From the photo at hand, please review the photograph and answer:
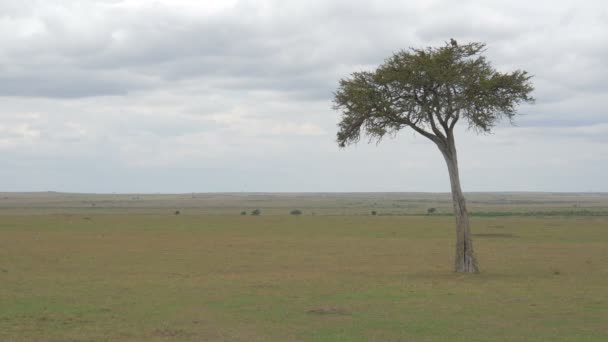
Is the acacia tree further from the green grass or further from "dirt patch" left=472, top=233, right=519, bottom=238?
"dirt patch" left=472, top=233, right=519, bottom=238

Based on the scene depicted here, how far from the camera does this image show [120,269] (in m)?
30.6

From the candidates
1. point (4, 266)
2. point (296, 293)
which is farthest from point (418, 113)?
point (4, 266)

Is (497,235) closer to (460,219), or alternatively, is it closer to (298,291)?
(460,219)

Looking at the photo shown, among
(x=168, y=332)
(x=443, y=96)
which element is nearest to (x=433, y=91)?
(x=443, y=96)

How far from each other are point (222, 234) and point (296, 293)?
3316 centimetres

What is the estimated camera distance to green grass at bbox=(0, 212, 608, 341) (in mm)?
16953

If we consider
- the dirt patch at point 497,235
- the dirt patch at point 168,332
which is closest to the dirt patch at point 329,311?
the dirt patch at point 168,332

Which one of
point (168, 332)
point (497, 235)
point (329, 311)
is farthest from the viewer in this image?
point (497, 235)

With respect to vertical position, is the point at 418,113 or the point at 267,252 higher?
the point at 418,113

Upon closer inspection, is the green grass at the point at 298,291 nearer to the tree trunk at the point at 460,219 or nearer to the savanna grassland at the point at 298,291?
the savanna grassland at the point at 298,291

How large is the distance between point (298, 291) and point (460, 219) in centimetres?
704

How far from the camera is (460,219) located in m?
27.5

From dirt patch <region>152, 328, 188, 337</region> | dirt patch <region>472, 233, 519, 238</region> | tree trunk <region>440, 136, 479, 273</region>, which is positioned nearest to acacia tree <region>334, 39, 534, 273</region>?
tree trunk <region>440, 136, 479, 273</region>

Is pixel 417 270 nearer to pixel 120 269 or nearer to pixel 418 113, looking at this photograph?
pixel 418 113
